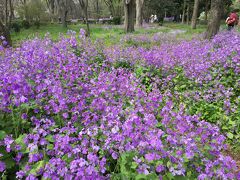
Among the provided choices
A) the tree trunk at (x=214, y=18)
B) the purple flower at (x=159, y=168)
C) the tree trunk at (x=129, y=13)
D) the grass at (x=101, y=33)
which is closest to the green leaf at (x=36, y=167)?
the purple flower at (x=159, y=168)

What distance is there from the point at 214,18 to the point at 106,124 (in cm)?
942

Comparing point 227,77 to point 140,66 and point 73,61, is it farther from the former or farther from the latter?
point 73,61

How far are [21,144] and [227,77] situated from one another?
16.1ft

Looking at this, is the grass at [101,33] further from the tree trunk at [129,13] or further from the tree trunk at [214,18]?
the tree trunk at [214,18]

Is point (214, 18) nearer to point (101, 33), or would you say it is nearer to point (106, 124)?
point (106, 124)

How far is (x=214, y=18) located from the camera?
421 inches

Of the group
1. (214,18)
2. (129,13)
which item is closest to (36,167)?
(214,18)

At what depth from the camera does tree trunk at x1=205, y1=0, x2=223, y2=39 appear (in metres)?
10.5

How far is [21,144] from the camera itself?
2615 millimetres

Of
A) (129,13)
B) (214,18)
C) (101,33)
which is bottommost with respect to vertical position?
(101,33)

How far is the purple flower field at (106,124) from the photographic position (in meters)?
2.29

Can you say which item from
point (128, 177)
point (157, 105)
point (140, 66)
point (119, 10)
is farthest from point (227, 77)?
point (119, 10)

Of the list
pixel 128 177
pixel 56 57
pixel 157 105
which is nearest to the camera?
pixel 128 177

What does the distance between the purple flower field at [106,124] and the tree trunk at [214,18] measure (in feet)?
17.2
